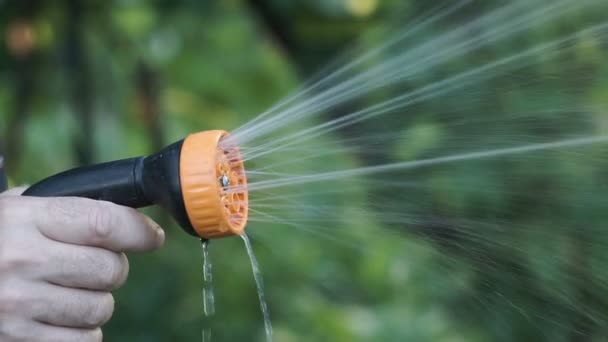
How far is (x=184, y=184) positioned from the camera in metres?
1.06

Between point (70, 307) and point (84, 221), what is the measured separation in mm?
111

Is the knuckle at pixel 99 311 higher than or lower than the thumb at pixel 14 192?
lower

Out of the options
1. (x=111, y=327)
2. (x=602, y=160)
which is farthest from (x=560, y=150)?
(x=111, y=327)

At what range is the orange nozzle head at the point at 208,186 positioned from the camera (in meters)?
1.06

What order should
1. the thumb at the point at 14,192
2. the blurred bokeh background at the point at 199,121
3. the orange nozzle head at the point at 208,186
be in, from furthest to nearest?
the blurred bokeh background at the point at 199,121 → the thumb at the point at 14,192 → the orange nozzle head at the point at 208,186

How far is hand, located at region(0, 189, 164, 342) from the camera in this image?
3.51 ft

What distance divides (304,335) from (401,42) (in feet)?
3.05

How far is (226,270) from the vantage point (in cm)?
254

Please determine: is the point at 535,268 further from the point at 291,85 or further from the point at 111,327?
the point at 111,327

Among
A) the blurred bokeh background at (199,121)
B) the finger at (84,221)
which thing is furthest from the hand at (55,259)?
the blurred bokeh background at (199,121)

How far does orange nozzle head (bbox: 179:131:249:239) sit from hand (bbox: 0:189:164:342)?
101 mm

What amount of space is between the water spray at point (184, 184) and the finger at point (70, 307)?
0.13m

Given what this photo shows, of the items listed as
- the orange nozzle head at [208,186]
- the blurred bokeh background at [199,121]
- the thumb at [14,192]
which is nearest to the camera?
the orange nozzle head at [208,186]

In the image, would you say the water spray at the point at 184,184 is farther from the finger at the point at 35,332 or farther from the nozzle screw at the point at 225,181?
the finger at the point at 35,332
